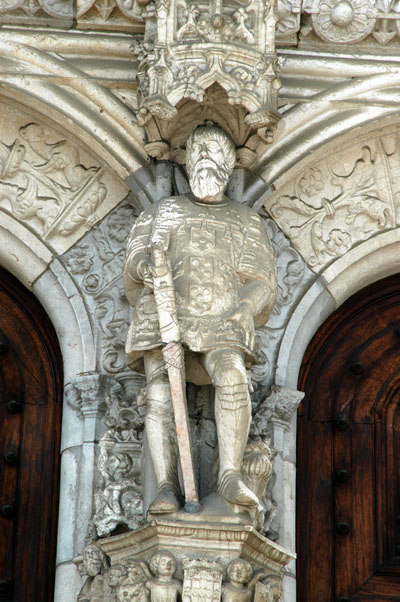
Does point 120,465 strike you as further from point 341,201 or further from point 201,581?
point 341,201

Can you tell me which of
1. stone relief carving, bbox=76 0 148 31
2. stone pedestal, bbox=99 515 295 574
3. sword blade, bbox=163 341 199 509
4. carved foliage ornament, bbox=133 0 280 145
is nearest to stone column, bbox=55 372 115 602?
stone pedestal, bbox=99 515 295 574

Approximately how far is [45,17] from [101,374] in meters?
1.77

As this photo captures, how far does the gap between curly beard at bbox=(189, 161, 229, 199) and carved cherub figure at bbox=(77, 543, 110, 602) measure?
1.65 meters

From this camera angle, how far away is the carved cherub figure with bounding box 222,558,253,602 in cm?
659

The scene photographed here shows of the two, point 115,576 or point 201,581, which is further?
point 115,576

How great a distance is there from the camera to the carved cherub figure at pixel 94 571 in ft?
22.8

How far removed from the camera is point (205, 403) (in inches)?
286

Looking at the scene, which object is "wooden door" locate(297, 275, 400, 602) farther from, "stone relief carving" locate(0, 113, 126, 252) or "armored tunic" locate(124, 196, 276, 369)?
"stone relief carving" locate(0, 113, 126, 252)

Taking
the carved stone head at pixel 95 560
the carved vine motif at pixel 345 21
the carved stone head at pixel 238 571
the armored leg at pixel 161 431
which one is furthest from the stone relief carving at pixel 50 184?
the carved stone head at pixel 238 571

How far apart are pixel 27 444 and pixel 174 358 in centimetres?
115

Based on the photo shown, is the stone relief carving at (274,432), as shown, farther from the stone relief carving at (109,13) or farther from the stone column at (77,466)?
the stone relief carving at (109,13)

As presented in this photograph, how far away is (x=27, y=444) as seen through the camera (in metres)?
7.64

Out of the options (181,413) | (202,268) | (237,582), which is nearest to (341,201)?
(202,268)

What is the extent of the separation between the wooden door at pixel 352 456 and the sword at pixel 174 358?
1.09 m
